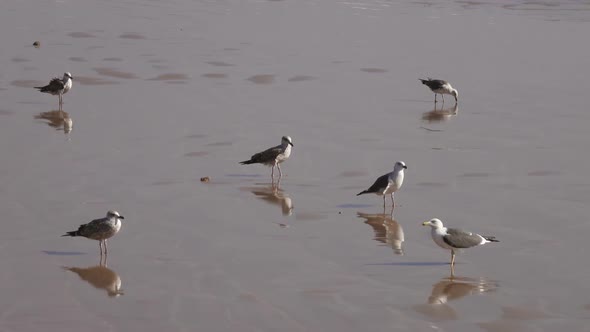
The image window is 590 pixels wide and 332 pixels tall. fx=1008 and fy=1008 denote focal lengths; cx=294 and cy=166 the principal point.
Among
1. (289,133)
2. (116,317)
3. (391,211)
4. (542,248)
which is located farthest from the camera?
(289,133)

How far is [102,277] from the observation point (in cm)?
1204

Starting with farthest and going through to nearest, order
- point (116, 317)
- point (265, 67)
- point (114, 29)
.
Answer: point (114, 29), point (265, 67), point (116, 317)

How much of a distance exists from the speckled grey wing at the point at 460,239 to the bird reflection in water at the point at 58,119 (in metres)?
9.83

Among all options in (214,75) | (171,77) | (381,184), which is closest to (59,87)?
(171,77)

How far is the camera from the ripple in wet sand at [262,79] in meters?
25.6

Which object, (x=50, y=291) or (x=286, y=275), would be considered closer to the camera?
(x=50, y=291)

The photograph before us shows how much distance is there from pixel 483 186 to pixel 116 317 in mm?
7710

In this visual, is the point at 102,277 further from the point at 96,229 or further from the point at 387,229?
the point at 387,229

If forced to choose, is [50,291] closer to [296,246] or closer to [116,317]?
[116,317]

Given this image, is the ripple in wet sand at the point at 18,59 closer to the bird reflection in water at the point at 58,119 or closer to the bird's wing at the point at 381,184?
the bird reflection in water at the point at 58,119

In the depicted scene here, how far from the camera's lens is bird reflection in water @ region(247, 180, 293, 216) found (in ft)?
50.6

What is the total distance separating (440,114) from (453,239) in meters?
10.7

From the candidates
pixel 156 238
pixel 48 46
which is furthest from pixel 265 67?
pixel 156 238

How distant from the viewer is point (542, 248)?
13383mm
